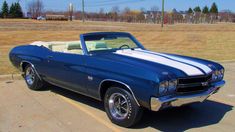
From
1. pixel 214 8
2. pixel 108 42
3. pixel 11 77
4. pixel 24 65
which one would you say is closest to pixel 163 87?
pixel 108 42

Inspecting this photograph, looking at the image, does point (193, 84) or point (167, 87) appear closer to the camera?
point (167, 87)

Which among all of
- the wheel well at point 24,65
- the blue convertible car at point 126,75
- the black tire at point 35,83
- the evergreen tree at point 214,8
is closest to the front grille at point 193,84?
the blue convertible car at point 126,75

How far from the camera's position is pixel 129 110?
16.8ft

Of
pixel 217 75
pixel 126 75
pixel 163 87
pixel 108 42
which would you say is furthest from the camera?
pixel 108 42

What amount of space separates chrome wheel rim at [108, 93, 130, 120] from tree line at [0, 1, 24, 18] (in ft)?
313

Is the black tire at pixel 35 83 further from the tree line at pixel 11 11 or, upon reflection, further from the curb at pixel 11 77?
the tree line at pixel 11 11

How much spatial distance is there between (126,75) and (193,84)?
98cm

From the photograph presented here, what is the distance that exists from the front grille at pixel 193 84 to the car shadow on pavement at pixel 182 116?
630 mm

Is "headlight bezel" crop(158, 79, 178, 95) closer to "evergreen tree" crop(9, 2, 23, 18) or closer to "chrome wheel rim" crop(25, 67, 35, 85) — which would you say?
"chrome wheel rim" crop(25, 67, 35, 85)

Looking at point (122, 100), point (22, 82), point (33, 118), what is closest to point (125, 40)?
point (122, 100)

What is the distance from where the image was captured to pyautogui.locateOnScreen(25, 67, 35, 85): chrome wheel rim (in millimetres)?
7520

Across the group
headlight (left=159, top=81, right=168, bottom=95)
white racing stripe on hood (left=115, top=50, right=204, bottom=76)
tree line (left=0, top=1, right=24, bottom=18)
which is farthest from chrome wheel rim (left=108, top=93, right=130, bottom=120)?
tree line (left=0, top=1, right=24, bottom=18)

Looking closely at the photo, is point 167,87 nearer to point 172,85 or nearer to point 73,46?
point 172,85

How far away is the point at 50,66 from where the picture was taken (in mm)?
6668
